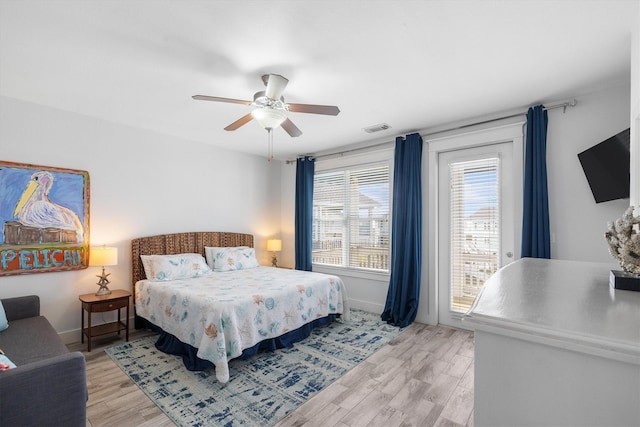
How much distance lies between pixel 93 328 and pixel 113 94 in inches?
97.1

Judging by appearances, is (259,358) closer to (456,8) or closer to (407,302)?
(407,302)

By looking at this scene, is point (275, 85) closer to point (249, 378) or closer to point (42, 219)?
point (249, 378)

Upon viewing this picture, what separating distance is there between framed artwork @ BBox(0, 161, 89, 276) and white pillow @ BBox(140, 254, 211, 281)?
634mm

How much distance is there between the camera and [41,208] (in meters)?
3.14

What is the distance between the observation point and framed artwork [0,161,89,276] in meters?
2.97

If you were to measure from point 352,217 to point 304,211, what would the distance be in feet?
2.90

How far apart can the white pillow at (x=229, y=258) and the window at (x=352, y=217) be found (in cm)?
121

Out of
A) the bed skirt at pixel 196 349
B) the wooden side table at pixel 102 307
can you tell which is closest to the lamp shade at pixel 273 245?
the bed skirt at pixel 196 349

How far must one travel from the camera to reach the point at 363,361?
2859 mm

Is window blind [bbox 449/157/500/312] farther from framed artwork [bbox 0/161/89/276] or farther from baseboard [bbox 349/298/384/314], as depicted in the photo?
framed artwork [bbox 0/161/89/276]

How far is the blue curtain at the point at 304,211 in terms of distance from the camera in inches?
202

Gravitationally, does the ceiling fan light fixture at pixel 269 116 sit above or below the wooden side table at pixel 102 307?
above

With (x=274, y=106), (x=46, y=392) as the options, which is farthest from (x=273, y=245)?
(x=46, y=392)

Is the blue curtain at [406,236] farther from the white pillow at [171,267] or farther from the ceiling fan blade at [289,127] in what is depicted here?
the white pillow at [171,267]
